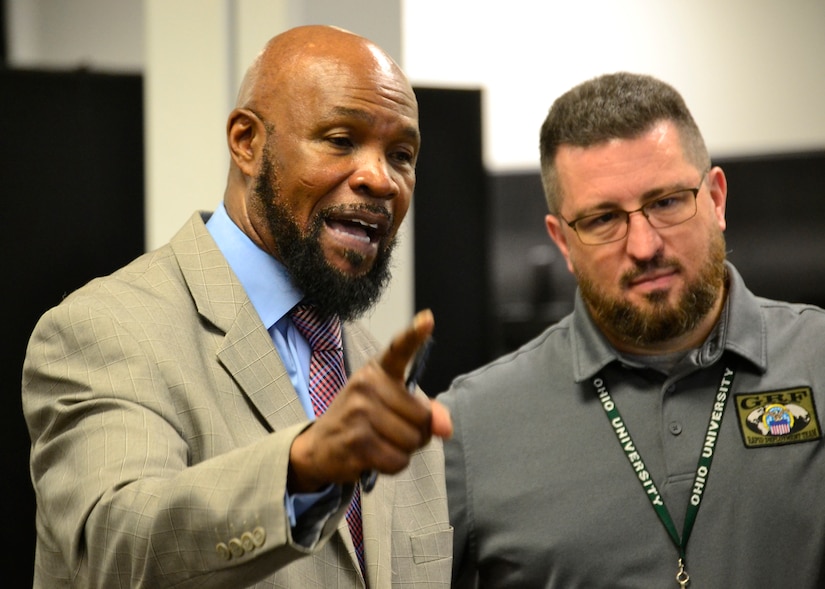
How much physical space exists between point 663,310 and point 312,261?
800 mm

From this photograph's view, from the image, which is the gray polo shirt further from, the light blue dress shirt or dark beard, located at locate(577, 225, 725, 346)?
the light blue dress shirt

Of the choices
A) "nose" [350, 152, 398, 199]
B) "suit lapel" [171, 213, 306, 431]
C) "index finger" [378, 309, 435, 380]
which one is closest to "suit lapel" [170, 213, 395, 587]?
"suit lapel" [171, 213, 306, 431]

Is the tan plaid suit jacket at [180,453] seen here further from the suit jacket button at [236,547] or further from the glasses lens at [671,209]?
the glasses lens at [671,209]

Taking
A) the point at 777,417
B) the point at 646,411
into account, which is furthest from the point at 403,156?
the point at 777,417

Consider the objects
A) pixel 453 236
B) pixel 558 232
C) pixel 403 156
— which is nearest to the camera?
pixel 403 156

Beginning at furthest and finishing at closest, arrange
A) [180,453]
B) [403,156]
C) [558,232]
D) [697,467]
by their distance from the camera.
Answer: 1. [558,232]
2. [697,467]
3. [403,156]
4. [180,453]

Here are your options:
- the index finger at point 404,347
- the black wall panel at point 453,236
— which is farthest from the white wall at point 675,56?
the index finger at point 404,347

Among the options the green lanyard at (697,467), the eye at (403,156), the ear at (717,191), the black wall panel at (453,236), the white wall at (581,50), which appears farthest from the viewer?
the white wall at (581,50)

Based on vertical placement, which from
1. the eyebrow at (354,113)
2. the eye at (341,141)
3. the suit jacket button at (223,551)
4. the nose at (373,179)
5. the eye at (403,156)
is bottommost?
the suit jacket button at (223,551)

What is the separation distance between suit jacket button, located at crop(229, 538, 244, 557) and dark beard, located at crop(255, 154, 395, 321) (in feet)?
1.91

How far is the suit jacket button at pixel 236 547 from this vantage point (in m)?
1.20

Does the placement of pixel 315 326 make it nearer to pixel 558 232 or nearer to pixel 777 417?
pixel 558 232

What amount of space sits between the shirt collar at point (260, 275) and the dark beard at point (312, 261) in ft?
0.06

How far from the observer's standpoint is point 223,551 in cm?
122
